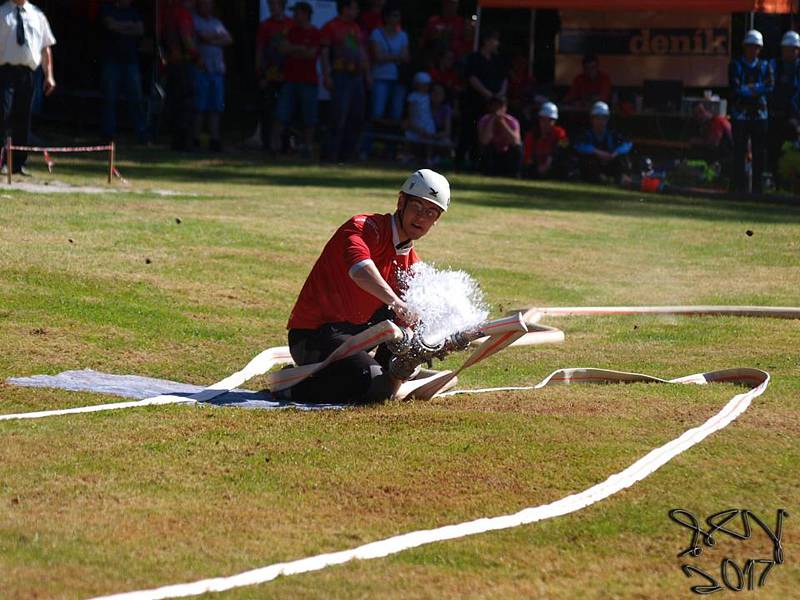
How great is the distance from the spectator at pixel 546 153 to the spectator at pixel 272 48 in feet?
14.1

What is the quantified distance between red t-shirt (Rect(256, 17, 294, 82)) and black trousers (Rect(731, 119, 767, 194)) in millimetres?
7244

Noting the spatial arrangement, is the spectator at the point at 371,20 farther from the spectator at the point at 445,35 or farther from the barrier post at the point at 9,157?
the barrier post at the point at 9,157

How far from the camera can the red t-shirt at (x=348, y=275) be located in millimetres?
8461

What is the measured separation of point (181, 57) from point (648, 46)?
26.9 feet

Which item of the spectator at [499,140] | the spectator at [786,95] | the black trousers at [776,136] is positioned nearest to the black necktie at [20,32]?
the spectator at [499,140]

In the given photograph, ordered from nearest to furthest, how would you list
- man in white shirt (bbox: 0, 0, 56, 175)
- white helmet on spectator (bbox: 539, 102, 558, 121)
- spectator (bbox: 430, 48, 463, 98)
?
man in white shirt (bbox: 0, 0, 56, 175), white helmet on spectator (bbox: 539, 102, 558, 121), spectator (bbox: 430, 48, 463, 98)

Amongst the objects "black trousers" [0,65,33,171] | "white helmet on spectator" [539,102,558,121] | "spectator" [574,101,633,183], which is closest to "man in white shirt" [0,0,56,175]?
"black trousers" [0,65,33,171]

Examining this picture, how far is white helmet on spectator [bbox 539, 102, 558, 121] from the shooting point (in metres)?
23.8

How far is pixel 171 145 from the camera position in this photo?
82.1 ft

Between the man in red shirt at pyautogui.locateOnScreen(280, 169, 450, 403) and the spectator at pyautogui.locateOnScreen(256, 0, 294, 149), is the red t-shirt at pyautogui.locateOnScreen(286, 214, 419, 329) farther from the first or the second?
the spectator at pyautogui.locateOnScreen(256, 0, 294, 149)

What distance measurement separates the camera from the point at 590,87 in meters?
25.2

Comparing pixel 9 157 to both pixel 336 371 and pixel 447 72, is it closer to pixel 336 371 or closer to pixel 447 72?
pixel 336 371

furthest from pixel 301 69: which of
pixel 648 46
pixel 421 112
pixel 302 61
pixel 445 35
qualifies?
pixel 648 46

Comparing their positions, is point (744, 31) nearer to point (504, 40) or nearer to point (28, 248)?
point (504, 40)
